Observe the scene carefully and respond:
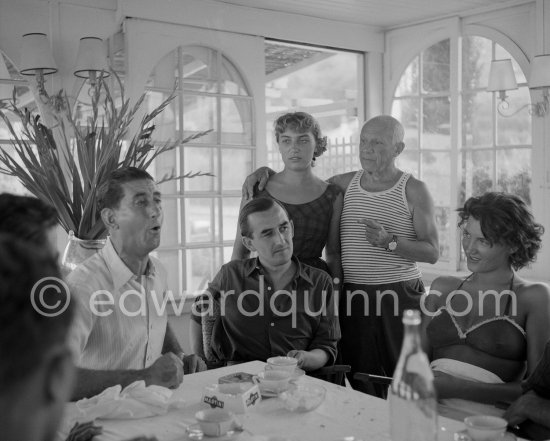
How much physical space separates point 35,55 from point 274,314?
6.87 feet

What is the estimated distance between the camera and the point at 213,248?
A: 4.59 m

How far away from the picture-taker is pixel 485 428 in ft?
4.85

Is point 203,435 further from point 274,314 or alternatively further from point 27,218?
point 274,314

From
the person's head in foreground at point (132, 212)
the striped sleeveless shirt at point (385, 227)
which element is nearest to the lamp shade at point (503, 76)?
the striped sleeveless shirt at point (385, 227)

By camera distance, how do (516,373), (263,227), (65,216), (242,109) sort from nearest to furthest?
(516,373) → (263,227) → (65,216) → (242,109)

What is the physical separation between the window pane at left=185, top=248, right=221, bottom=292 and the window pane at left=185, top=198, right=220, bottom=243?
79 mm

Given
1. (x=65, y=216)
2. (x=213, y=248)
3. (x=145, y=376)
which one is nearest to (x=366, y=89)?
(x=213, y=248)

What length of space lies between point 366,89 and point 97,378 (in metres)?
4.04

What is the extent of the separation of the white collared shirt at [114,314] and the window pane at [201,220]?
208cm

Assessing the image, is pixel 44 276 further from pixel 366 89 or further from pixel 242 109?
pixel 366 89

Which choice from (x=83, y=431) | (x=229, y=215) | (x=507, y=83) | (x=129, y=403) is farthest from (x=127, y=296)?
(x=507, y=83)

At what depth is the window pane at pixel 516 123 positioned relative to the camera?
4688 millimetres

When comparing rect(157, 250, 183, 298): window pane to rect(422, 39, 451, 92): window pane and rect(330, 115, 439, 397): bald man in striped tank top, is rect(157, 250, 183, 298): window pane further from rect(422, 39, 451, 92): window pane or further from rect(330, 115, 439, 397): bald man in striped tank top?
rect(422, 39, 451, 92): window pane

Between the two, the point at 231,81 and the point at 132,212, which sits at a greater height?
the point at 231,81
